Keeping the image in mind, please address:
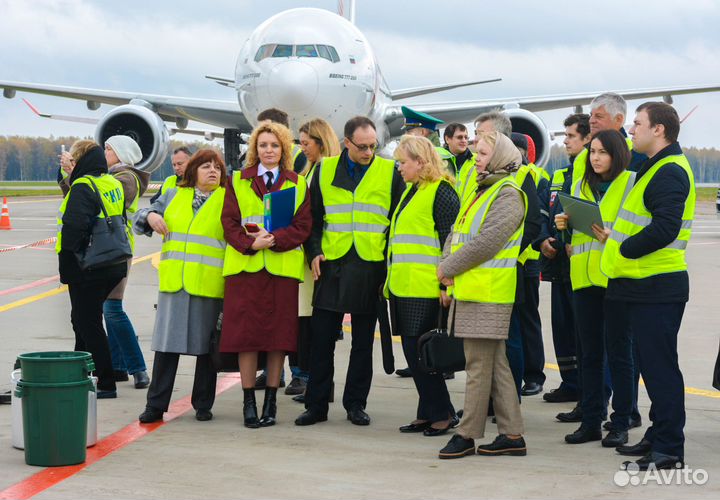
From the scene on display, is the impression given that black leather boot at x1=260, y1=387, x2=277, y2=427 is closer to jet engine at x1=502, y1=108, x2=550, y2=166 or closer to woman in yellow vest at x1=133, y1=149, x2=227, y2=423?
woman in yellow vest at x1=133, y1=149, x2=227, y2=423

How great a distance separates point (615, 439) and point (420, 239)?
163 cm

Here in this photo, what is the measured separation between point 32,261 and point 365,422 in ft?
35.0

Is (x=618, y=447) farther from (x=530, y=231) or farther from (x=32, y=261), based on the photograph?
(x=32, y=261)

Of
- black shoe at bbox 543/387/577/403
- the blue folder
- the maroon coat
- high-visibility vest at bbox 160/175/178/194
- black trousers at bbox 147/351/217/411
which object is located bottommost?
black shoe at bbox 543/387/577/403

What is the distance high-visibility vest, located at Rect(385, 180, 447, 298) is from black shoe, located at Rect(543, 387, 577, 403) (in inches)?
63.5

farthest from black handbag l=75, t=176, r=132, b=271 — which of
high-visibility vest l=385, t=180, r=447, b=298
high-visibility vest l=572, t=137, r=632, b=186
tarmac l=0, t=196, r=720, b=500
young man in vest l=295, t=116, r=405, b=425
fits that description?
high-visibility vest l=572, t=137, r=632, b=186

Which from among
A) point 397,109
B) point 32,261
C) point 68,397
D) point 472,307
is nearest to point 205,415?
point 68,397

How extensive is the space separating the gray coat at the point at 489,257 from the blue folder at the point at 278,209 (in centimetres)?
131

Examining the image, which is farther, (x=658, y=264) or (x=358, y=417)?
(x=358, y=417)

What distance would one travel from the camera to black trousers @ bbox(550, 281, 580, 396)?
295 inches

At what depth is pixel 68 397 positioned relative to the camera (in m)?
5.56

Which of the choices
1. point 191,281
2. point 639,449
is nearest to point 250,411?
point 191,281

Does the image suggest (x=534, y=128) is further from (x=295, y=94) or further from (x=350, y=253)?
(x=350, y=253)

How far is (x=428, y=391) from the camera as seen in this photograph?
6469 millimetres
